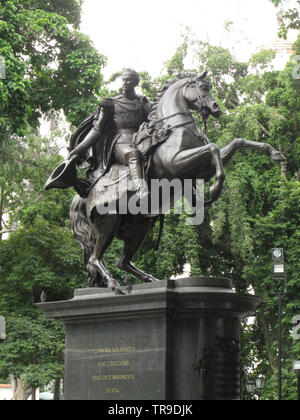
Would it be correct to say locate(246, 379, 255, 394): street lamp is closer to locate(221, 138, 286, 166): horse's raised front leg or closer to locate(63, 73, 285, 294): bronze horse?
locate(63, 73, 285, 294): bronze horse

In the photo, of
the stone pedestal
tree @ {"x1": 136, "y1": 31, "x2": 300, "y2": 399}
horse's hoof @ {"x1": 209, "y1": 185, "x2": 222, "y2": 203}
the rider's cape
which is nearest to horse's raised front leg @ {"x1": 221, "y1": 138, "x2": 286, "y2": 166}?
horse's hoof @ {"x1": 209, "y1": 185, "x2": 222, "y2": 203}

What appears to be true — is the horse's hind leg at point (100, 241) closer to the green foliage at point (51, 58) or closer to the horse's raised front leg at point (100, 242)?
the horse's raised front leg at point (100, 242)

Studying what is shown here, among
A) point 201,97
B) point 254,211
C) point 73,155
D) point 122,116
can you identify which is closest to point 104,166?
point 73,155

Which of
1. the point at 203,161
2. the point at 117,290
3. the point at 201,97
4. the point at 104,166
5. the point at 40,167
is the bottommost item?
the point at 117,290

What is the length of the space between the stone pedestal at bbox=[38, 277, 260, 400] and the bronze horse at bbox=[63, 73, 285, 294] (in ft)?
1.87

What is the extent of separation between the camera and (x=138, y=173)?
1072cm

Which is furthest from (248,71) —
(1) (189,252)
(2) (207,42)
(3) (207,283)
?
(3) (207,283)

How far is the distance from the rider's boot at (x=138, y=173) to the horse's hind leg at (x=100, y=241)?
2.39 feet

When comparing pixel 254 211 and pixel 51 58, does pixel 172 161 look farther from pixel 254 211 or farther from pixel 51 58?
pixel 254 211

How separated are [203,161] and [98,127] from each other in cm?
215

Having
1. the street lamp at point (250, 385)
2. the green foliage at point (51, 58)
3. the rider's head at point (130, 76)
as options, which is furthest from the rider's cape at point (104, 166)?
the street lamp at point (250, 385)
